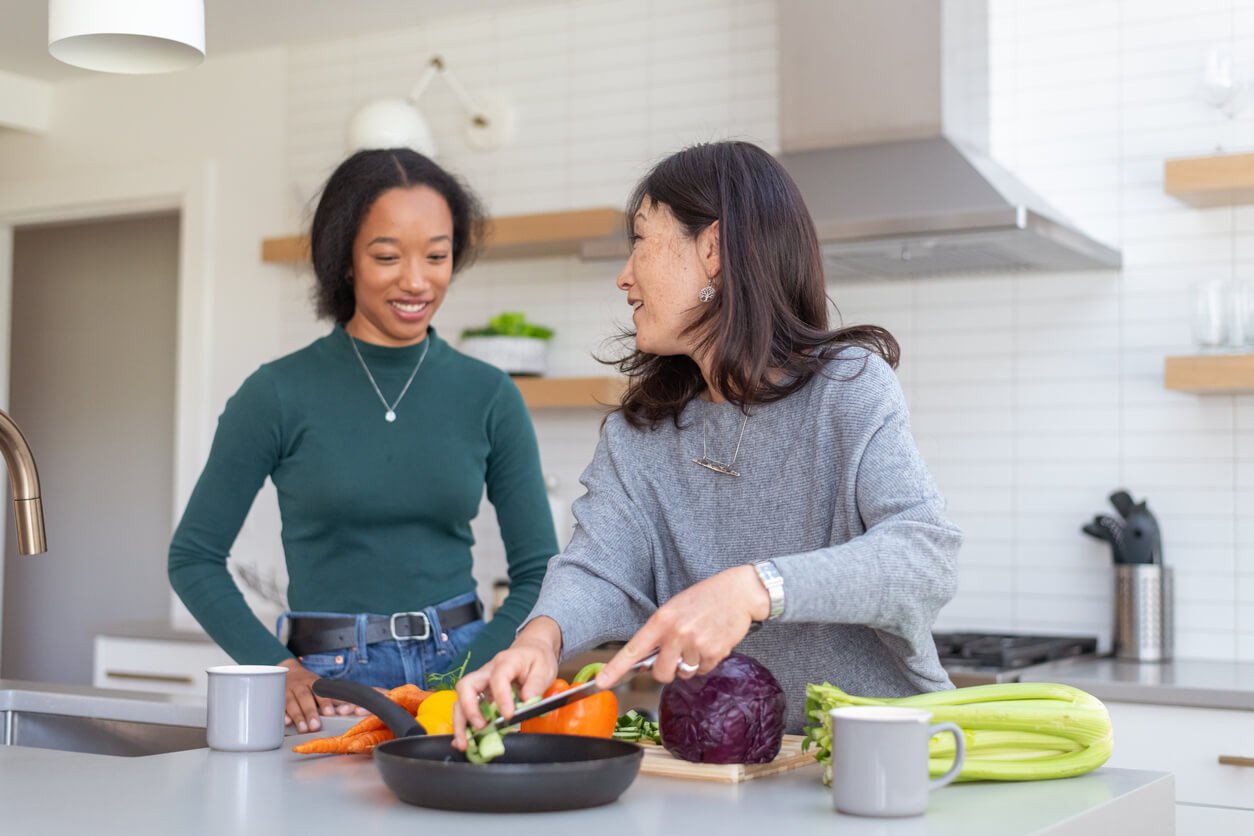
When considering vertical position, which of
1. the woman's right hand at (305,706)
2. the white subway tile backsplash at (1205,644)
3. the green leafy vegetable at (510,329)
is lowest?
the white subway tile backsplash at (1205,644)

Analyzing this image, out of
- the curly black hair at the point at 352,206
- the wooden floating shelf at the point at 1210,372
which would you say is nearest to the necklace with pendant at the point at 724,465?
the curly black hair at the point at 352,206

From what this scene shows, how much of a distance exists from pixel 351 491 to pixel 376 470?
0.16ft

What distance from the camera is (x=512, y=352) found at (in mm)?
3857

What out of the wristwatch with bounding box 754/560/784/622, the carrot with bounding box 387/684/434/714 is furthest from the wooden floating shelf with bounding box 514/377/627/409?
the wristwatch with bounding box 754/560/784/622

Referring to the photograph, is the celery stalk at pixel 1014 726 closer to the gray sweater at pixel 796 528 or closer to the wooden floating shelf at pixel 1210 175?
the gray sweater at pixel 796 528

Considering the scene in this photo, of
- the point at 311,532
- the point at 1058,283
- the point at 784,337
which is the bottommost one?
the point at 311,532

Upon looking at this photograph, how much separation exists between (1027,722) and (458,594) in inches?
45.4

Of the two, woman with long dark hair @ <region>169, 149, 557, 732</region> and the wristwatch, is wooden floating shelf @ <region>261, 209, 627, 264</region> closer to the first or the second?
woman with long dark hair @ <region>169, 149, 557, 732</region>

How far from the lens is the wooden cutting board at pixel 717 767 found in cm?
128

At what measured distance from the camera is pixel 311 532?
7.20 ft

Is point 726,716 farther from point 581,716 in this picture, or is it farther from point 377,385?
point 377,385

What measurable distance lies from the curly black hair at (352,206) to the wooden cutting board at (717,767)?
1.16 meters

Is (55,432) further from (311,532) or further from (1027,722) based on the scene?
(1027,722)

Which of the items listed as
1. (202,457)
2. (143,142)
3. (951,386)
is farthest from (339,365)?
(143,142)
